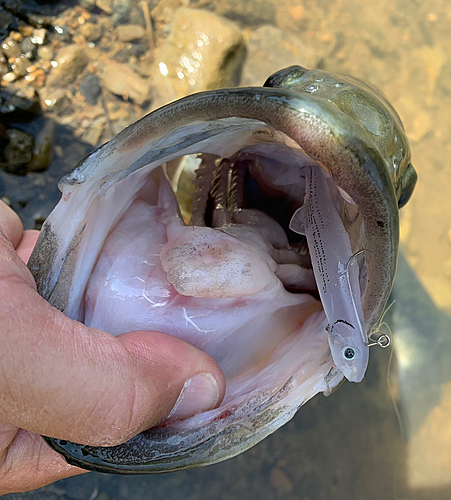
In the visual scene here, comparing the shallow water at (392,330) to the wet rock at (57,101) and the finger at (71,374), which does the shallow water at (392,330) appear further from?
the finger at (71,374)

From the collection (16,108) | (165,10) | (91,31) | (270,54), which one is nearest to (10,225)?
(16,108)

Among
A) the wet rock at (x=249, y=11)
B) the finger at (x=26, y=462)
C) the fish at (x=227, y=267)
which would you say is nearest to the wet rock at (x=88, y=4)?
the wet rock at (x=249, y=11)

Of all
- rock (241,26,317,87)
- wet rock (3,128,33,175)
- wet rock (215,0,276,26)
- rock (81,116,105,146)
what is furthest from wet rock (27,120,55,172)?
wet rock (215,0,276,26)

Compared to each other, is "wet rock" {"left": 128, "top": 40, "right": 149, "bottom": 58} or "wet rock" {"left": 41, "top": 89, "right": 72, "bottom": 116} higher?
"wet rock" {"left": 128, "top": 40, "right": 149, "bottom": 58}

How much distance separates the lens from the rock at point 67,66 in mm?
2859

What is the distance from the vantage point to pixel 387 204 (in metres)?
0.93

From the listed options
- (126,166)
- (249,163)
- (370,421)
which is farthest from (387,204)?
(370,421)

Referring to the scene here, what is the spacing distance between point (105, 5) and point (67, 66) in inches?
20.9

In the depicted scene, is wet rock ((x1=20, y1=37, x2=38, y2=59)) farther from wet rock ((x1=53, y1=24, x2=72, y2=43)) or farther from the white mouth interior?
the white mouth interior

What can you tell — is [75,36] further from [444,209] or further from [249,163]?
[444,209]

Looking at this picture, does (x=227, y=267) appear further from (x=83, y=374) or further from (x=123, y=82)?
(x=123, y=82)

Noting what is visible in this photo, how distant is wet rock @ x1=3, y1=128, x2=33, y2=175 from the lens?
267 centimetres

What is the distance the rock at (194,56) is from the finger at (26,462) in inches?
84.2

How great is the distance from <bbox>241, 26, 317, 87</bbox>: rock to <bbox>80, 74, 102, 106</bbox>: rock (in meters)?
0.98
